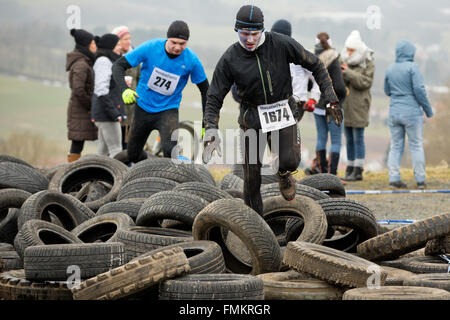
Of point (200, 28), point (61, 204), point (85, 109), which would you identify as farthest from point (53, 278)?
point (200, 28)

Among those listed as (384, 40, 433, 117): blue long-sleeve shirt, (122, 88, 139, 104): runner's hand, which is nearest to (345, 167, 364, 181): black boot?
(384, 40, 433, 117): blue long-sleeve shirt

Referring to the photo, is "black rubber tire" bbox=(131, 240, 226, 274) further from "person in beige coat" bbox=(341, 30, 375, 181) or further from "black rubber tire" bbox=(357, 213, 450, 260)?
"person in beige coat" bbox=(341, 30, 375, 181)

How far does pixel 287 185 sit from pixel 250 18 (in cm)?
182

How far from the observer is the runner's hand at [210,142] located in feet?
25.2

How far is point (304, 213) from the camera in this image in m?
8.22

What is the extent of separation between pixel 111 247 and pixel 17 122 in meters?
50.8

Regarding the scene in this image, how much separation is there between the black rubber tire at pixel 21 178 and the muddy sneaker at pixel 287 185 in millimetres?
4079

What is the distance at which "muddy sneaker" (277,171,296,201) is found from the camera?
8234 mm

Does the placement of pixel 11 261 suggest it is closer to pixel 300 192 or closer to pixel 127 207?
pixel 127 207

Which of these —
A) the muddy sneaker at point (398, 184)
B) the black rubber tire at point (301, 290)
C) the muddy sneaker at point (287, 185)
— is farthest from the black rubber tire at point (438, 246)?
the muddy sneaker at point (398, 184)

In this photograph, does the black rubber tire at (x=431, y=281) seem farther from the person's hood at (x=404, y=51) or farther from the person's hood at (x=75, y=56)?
the person's hood at (x=75, y=56)

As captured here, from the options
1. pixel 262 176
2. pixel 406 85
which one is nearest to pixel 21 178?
pixel 262 176

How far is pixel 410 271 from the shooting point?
25.2 ft

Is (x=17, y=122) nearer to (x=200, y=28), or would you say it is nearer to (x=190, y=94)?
(x=190, y=94)
